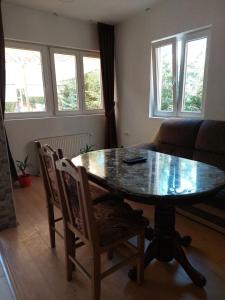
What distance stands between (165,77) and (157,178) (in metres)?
2.59

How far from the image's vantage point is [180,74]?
10.8ft

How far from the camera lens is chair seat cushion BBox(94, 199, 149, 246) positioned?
1.33 m

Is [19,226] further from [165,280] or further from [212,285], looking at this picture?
[212,285]

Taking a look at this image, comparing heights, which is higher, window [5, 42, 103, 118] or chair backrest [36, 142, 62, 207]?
window [5, 42, 103, 118]

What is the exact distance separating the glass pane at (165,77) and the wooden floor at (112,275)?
2090mm

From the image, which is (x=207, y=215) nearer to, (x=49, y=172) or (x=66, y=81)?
(x=49, y=172)

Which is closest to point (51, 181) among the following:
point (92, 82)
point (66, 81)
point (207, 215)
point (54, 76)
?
point (207, 215)

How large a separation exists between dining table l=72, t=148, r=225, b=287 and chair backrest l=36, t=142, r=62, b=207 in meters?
0.29

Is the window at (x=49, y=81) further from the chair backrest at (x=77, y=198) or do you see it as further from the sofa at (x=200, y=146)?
the chair backrest at (x=77, y=198)

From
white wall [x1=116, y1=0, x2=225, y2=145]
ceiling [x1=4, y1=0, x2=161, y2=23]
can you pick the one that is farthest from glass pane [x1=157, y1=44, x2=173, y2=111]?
ceiling [x1=4, y1=0, x2=161, y2=23]

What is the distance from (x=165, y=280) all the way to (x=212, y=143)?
5.38 ft

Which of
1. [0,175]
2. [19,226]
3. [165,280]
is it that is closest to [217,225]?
[165,280]

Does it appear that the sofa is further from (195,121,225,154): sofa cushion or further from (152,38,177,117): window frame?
(152,38,177,117): window frame

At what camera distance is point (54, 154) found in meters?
1.51
